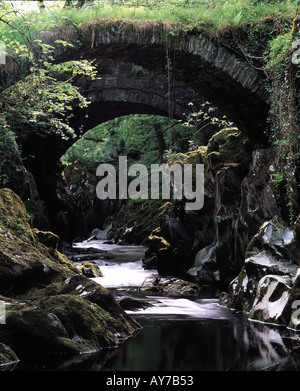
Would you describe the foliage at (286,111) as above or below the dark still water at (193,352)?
above

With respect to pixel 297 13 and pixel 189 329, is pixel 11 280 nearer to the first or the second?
pixel 189 329

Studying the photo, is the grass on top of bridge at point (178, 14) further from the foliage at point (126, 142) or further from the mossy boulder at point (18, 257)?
the foliage at point (126, 142)

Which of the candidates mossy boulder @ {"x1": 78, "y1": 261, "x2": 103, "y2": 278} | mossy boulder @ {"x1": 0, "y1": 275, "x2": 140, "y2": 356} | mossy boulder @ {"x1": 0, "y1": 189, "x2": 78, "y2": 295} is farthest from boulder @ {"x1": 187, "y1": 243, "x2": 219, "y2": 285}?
mossy boulder @ {"x1": 0, "y1": 275, "x2": 140, "y2": 356}

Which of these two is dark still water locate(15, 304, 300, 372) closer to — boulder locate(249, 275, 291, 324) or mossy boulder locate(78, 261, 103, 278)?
boulder locate(249, 275, 291, 324)

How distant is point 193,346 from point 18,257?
270 cm

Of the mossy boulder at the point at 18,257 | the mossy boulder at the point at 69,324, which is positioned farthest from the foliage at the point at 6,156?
the mossy boulder at the point at 69,324

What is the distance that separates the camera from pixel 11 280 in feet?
17.5

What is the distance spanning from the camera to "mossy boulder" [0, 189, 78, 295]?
5348mm

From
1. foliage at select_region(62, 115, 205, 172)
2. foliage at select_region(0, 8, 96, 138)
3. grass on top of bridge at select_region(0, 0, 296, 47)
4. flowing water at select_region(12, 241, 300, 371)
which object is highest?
grass on top of bridge at select_region(0, 0, 296, 47)

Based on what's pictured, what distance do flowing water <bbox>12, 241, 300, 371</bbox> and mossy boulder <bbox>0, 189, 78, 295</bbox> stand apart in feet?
4.36

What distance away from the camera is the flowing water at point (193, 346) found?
343 centimetres

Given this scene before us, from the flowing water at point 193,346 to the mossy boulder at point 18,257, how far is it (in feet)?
4.36

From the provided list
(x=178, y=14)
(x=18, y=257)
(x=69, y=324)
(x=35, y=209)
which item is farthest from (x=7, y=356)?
(x=35, y=209)

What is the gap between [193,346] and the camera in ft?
13.7
